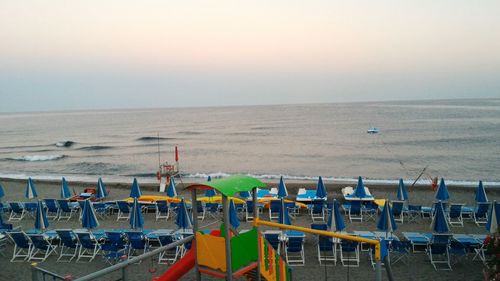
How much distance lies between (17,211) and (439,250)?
47.2ft

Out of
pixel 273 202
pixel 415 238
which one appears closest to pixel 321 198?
pixel 273 202

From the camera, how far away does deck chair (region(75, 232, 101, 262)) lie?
9.35 m

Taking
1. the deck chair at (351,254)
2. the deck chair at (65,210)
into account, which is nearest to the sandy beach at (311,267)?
the deck chair at (351,254)

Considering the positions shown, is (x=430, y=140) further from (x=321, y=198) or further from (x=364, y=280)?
(x=364, y=280)

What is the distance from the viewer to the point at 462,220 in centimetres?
1250

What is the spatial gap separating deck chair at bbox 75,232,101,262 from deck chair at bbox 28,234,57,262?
80cm

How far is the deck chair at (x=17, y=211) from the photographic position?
13531 millimetres

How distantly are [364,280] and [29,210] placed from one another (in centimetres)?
1281

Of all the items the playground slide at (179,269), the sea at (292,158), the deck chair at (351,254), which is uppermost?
the playground slide at (179,269)

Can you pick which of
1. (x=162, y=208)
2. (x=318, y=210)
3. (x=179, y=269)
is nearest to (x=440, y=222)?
(x=318, y=210)

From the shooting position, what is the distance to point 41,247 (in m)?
9.60

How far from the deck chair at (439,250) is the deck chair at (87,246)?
856 cm

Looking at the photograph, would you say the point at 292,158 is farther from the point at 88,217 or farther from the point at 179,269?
the point at 179,269

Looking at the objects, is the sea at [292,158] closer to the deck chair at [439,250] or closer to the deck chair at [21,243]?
the deck chair at [439,250]
